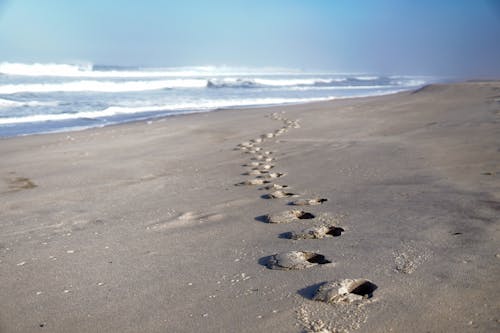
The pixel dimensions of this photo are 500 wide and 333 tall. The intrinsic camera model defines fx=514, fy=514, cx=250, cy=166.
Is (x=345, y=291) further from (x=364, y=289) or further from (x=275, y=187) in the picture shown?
(x=275, y=187)

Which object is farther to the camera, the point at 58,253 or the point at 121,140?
the point at 121,140

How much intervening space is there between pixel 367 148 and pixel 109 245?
350 centimetres

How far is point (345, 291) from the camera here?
78.1 inches

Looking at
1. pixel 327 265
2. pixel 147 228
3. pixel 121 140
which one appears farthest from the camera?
pixel 121 140

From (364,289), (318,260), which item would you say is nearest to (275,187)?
(318,260)

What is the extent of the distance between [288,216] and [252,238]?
1.25 feet

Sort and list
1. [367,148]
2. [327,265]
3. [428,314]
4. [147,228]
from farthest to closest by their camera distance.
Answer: [367,148] < [147,228] < [327,265] < [428,314]

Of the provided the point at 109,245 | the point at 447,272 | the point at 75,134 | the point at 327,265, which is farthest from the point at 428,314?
the point at 75,134

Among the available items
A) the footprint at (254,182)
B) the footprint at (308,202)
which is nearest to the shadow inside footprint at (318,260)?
the footprint at (308,202)

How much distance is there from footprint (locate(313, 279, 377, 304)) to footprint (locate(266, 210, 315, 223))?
0.99 m

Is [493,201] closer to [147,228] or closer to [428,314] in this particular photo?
[428,314]

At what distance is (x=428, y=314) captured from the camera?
176 centimetres

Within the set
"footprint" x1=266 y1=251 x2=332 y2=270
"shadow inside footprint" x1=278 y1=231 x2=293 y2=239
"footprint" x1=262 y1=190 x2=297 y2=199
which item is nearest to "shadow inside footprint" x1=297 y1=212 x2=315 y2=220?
"shadow inside footprint" x1=278 y1=231 x2=293 y2=239

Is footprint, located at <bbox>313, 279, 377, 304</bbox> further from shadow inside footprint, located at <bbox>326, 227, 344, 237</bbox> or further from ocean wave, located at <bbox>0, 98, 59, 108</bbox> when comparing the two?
ocean wave, located at <bbox>0, 98, 59, 108</bbox>
